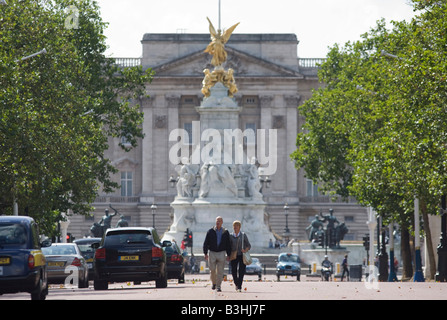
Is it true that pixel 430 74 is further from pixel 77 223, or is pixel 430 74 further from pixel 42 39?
pixel 77 223

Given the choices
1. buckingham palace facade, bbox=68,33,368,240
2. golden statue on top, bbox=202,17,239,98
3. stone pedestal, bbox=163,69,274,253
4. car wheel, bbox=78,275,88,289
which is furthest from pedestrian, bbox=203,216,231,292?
buckingham palace facade, bbox=68,33,368,240

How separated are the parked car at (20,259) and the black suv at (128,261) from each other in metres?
7.20

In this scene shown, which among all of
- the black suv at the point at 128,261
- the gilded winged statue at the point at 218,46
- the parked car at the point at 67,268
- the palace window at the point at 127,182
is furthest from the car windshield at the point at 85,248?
the palace window at the point at 127,182

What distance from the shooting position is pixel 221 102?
76.6m

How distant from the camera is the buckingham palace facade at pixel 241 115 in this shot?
124m

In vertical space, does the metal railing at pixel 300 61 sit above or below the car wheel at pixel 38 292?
above

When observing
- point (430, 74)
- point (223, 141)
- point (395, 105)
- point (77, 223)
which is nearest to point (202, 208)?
point (223, 141)

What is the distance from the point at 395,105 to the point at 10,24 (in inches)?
632

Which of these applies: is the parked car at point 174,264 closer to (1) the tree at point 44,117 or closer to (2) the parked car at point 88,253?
(2) the parked car at point 88,253

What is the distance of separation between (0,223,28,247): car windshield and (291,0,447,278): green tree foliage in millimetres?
16894

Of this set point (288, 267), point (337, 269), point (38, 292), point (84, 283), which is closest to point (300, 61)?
point (337, 269)

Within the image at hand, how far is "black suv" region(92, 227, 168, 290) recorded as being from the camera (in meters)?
36.3

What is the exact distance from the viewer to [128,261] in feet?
119
